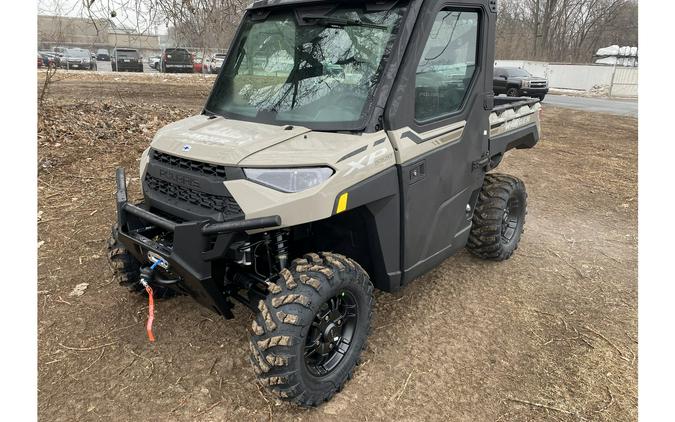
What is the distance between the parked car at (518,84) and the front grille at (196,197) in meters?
19.3

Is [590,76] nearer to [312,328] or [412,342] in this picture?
[412,342]

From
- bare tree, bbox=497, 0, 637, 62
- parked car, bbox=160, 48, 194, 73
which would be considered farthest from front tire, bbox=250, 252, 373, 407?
bare tree, bbox=497, 0, 637, 62

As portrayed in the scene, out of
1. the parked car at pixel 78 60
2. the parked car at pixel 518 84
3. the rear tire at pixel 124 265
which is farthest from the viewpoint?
the parked car at pixel 78 60

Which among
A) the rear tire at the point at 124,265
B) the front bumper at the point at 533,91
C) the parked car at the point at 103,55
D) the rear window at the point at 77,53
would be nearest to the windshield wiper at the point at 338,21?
the rear tire at the point at 124,265

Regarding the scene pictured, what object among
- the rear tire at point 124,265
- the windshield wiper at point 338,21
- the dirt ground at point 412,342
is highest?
the windshield wiper at point 338,21

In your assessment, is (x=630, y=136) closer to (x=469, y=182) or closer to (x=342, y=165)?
(x=469, y=182)

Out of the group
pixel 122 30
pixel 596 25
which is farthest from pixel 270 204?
pixel 596 25

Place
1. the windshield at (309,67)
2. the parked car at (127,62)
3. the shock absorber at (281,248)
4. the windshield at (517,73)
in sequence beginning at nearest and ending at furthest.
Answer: the shock absorber at (281,248) < the windshield at (309,67) < the windshield at (517,73) < the parked car at (127,62)

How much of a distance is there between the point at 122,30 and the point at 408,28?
497 cm

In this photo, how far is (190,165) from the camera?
277 centimetres

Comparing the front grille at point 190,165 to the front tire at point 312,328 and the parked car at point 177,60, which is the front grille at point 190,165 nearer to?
the front tire at point 312,328

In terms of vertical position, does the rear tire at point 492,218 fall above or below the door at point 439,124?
below

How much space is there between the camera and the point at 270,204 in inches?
96.7

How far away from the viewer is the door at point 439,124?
289 cm
